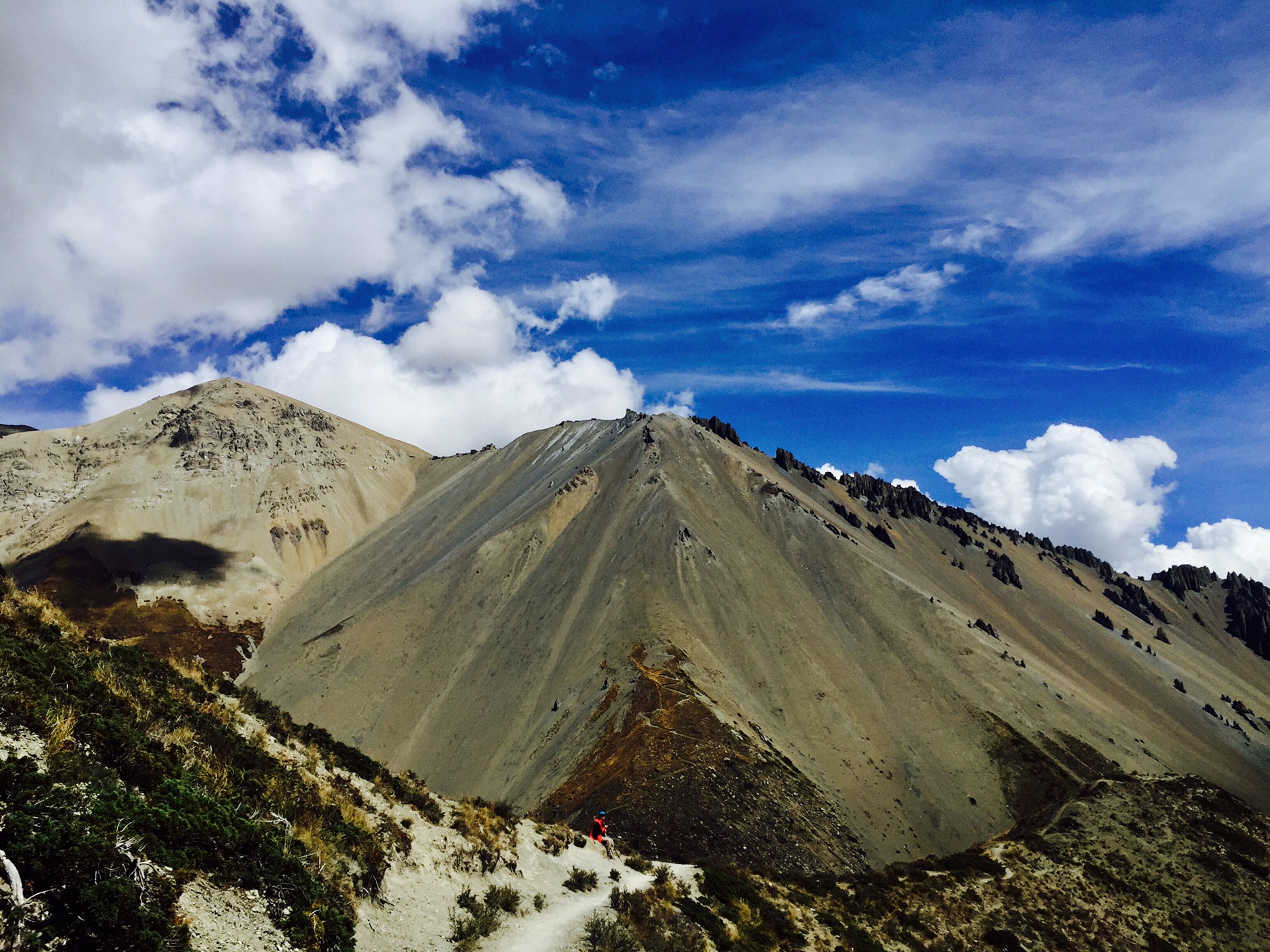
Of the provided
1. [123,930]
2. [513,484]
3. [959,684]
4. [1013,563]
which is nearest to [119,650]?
[123,930]

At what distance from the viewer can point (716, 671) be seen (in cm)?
6100

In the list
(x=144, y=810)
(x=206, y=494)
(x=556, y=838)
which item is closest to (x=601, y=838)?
(x=556, y=838)

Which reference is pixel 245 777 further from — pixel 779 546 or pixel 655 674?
pixel 779 546

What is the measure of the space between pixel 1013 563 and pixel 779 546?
7677 centimetres

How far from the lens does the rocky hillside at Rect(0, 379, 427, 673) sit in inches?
4144

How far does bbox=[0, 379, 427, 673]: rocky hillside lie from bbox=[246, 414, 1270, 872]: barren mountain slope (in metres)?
9.42

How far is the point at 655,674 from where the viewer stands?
5584 cm

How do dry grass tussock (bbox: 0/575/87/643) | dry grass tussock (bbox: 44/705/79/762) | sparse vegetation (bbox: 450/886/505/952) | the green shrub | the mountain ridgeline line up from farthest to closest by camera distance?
Answer: 1. the mountain ridgeline
2. the green shrub
3. dry grass tussock (bbox: 0/575/87/643)
4. sparse vegetation (bbox: 450/886/505/952)
5. dry grass tussock (bbox: 44/705/79/762)

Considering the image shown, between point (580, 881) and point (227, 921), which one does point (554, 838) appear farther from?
point (227, 921)

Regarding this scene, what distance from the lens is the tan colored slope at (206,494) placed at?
4281 inches

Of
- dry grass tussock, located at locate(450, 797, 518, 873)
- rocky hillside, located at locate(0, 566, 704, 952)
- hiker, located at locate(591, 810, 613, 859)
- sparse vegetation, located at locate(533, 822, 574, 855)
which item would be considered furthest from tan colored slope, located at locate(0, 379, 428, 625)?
rocky hillside, located at locate(0, 566, 704, 952)

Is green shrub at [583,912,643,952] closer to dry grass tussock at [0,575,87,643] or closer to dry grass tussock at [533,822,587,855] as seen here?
dry grass tussock at [533,822,587,855]

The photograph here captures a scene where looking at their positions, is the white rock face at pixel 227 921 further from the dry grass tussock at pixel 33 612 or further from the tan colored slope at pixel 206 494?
the tan colored slope at pixel 206 494

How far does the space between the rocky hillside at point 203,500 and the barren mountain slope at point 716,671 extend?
30.9 feet
